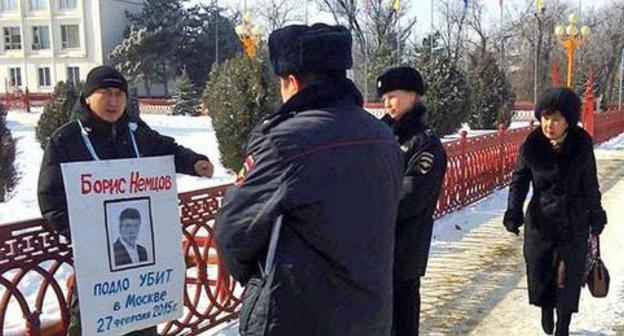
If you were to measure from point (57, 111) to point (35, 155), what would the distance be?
150cm

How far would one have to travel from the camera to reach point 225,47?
48938mm

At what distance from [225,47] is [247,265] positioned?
47907 mm

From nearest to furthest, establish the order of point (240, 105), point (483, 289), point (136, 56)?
point (483, 289), point (240, 105), point (136, 56)

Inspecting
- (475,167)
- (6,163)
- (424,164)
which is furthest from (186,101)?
(424,164)

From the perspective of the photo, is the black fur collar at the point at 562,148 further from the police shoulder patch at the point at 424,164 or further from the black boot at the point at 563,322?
the police shoulder patch at the point at 424,164

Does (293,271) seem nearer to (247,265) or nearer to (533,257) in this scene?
(247,265)

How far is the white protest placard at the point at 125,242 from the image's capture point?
320cm

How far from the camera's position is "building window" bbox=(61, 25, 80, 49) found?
52.3m

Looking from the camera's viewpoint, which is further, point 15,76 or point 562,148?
point 15,76

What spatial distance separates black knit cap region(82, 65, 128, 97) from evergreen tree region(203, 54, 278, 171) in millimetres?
10472

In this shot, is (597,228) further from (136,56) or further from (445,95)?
(136,56)

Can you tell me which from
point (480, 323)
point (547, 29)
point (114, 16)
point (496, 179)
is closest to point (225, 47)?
point (114, 16)

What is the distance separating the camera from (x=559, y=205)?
445 cm

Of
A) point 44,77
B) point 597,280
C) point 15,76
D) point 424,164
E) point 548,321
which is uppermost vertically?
point 15,76
